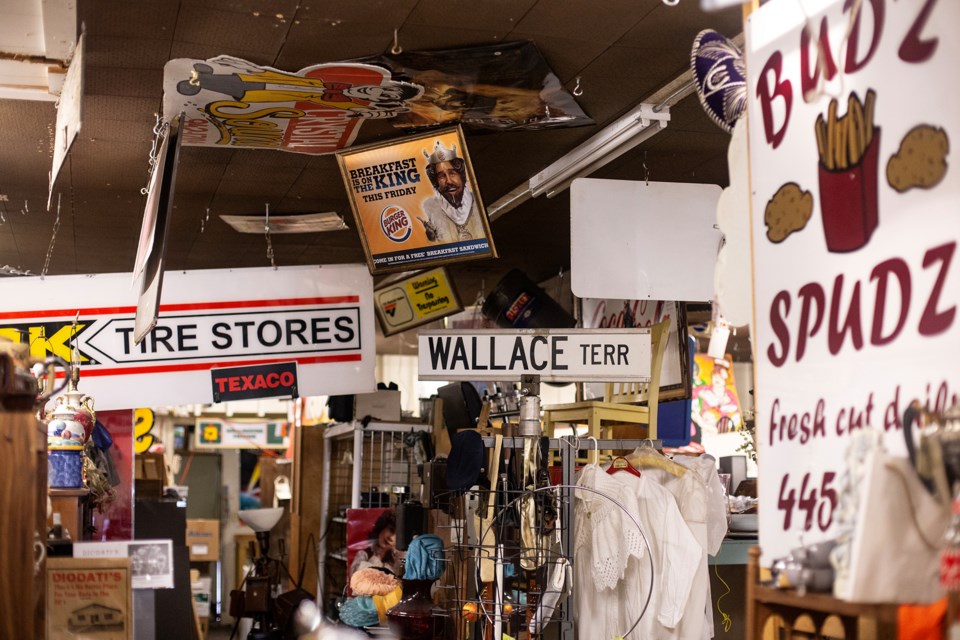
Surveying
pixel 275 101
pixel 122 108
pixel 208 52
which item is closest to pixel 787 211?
pixel 208 52

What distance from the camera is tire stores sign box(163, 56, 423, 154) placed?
159 inches

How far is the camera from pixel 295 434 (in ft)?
30.2

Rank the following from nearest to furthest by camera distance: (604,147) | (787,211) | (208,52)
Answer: (787,211) < (208,52) < (604,147)

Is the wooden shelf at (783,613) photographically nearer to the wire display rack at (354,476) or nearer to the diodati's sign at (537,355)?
the diodati's sign at (537,355)

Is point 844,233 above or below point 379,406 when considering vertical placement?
above

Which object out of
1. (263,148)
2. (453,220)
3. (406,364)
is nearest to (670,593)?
(453,220)

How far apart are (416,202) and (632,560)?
2042 mm

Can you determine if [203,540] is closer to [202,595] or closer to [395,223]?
[202,595]

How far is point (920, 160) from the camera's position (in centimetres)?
181

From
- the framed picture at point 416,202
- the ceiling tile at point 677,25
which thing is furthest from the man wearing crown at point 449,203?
the ceiling tile at point 677,25

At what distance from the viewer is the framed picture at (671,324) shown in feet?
19.9

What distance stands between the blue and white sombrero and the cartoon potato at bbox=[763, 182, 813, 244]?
869 millimetres

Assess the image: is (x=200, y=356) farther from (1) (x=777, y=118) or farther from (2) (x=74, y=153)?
(1) (x=777, y=118)

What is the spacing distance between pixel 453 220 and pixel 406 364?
25.1ft
